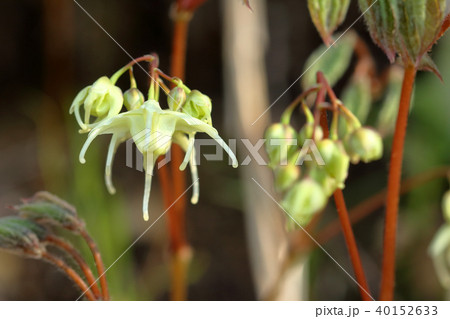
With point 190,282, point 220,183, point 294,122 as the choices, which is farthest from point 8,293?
point 294,122

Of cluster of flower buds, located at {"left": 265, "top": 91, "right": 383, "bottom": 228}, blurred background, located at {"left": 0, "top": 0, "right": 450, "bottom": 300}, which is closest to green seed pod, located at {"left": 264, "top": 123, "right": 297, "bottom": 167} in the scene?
cluster of flower buds, located at {"left": 265, "top": 91, "right": 383, "bottom": 228}

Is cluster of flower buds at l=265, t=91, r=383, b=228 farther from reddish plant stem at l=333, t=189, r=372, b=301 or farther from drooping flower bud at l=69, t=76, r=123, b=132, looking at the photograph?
drooping flower bud at l=69, t=76, r=123, b=132

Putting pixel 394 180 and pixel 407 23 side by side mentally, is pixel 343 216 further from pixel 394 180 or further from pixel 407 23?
pixel 407 23

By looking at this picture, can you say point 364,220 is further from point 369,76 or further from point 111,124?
point 111,124

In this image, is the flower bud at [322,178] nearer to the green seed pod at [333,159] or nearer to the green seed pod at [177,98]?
the green seed pod at [333,159]

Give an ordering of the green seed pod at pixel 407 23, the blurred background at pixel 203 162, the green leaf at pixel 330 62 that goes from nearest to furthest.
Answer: the green seed pod at pixel 407 23
the green leaf at pixel 330 62
the blurred background at pixel 203 162

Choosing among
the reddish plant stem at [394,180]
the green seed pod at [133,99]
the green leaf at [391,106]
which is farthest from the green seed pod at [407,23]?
the green leaf at [391,106]
